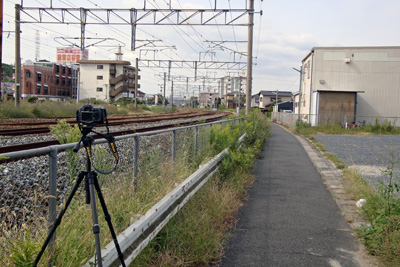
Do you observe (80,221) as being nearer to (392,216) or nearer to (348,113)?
(392,216)

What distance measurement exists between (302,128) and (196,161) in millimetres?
24268

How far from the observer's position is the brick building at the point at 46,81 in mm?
65562

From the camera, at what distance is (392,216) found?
16.2 feet

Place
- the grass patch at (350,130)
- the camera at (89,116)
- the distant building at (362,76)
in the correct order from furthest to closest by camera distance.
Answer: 1. the distant building at (362,76)
2. the grass patch at (350,130)
3. the camera at (89,116)

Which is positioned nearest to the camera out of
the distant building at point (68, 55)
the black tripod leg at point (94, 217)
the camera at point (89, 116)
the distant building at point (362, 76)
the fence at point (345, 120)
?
the black tripod leg at point (94, 217)

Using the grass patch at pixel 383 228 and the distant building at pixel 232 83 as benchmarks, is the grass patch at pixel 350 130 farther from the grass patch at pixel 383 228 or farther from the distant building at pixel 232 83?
the distant building at pixel 232 83

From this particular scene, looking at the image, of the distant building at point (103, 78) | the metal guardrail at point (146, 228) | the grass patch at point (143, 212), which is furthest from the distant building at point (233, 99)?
the metal guardrail at point (146, 228)

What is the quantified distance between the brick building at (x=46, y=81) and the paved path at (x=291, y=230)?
63705 mm

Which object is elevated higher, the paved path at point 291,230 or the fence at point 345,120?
the fence at point 345,120

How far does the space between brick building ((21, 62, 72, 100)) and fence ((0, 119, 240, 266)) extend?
211 ft

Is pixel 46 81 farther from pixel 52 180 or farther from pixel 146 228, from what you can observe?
pixel 52 180

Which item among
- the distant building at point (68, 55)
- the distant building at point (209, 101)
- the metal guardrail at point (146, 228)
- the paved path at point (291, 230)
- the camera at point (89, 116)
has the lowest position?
the paved path at point (291, 230)

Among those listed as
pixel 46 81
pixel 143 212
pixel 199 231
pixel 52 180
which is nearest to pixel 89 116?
pixel 52 180

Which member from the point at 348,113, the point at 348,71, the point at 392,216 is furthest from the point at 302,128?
the point at 392,216
